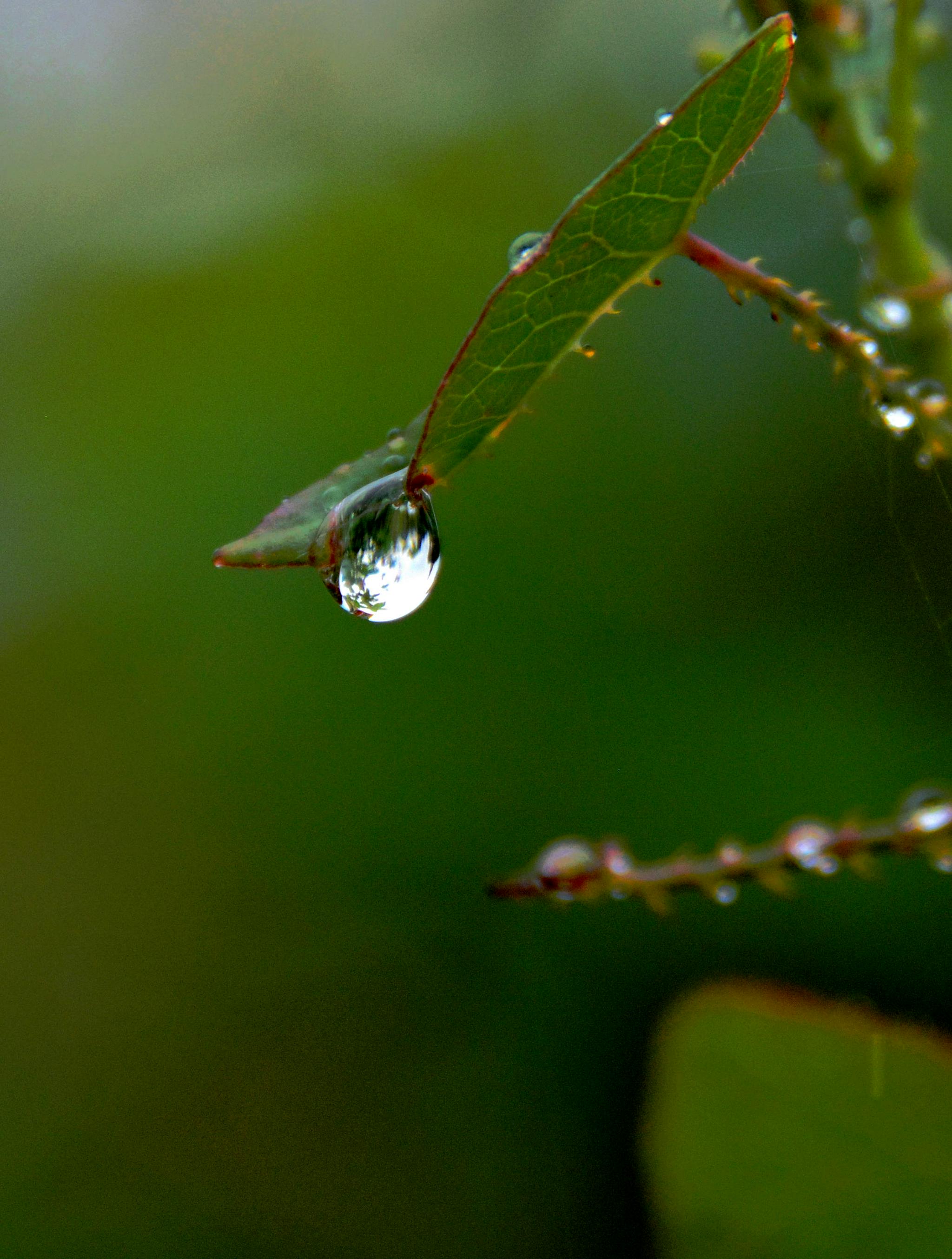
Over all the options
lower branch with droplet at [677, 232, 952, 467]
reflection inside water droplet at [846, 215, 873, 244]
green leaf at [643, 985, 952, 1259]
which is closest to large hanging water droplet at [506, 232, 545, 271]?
lower branch with droplet at [677, 232, 952, 467]

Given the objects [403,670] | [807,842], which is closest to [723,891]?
[807,842]

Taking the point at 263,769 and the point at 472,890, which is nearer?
the point at 472,890

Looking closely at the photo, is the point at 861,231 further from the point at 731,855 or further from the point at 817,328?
the point at 731,855

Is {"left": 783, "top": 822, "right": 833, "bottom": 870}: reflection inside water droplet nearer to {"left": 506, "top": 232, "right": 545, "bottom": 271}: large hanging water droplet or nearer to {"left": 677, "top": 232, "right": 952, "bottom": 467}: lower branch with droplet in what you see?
{"left": 677, "top": 232, "right": 952, "bottom": 467}: lower branch with droplet

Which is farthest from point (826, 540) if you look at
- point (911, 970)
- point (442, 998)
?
point (442, 998)

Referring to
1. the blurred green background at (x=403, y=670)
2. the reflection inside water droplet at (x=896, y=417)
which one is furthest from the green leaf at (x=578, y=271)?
the blurred green background at (x=403, y=670)

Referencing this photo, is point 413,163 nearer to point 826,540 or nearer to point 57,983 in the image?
point 826,540
